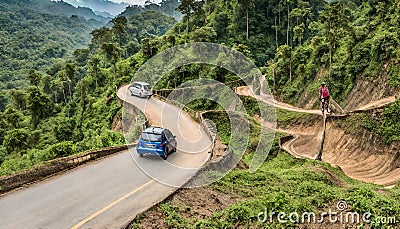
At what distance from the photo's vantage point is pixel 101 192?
10703mm

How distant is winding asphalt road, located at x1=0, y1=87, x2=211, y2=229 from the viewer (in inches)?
339

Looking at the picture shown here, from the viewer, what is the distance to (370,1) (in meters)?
42.0

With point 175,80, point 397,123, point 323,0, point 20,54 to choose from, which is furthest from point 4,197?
point 20,54

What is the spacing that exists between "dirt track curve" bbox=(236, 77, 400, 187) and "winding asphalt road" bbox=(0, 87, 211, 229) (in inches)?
376

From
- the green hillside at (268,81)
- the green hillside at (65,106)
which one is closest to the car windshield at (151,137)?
the green hillside at (268,81)

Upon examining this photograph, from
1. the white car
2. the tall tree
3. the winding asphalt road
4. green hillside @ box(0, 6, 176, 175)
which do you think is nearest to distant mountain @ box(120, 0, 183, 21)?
green hillside @ box(0, 6, 176, 175)

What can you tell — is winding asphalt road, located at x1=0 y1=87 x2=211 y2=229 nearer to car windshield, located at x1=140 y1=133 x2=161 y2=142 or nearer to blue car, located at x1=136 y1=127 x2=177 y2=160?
blue car, located at x1=136 y1=127 x2=177 y2=160

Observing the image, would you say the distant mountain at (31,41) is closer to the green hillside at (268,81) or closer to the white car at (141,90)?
the green hillside at (268,81)

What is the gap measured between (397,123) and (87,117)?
3476 centimetres

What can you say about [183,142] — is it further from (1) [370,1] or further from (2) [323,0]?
(2) [323,0]

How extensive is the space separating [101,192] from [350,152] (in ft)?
57.0

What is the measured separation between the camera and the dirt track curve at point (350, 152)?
64.2 ft

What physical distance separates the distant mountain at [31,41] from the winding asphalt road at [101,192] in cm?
7961

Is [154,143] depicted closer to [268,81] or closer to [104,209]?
[104,209]
